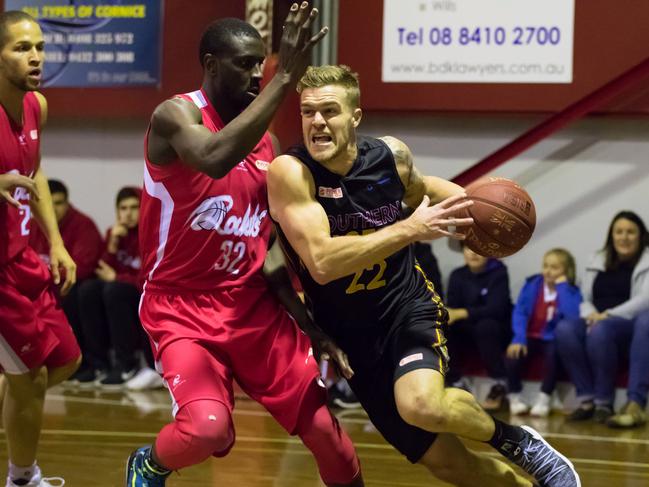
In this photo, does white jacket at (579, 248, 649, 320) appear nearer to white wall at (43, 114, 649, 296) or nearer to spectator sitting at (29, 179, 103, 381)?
white wall at (43, 114, 649, 296)

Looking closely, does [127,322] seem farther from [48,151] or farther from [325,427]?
[325,427]

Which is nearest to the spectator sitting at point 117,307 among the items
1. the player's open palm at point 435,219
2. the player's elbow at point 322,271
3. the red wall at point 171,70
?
the red wall at point 171,70

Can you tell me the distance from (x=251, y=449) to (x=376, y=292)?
A: 233 cm

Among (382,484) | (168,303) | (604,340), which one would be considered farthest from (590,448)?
(168,303)

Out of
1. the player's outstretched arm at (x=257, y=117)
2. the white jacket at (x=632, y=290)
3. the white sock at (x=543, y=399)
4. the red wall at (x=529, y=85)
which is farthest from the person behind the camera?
the red wall at (x=529, y=85)

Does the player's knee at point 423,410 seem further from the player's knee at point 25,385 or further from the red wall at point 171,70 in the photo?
the red wall at point 171,70

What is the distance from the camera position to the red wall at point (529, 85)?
8.41 meters

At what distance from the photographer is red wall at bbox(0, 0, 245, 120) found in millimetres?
9523

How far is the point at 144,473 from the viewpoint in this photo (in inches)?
160

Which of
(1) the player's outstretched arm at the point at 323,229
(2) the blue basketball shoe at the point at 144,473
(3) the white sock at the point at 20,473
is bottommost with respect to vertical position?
(3) the white sock at the point at 20,473

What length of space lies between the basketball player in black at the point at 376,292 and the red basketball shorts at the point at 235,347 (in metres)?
0.26

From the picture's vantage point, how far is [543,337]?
27.0 feet

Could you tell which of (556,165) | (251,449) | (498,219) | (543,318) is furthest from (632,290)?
(498,219)

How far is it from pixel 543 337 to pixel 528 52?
2.16 m
